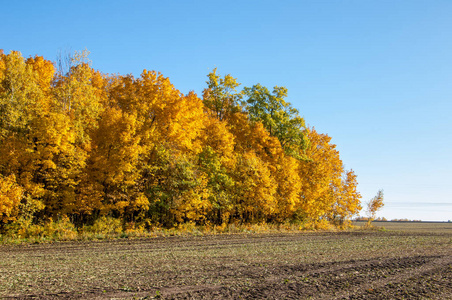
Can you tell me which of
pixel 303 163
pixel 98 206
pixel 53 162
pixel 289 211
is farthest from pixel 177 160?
pixel 303 163

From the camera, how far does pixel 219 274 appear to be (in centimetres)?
1698

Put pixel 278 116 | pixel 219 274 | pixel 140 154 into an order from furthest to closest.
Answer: pixel 278 116 → pixel 140 154 → pixel 219 274

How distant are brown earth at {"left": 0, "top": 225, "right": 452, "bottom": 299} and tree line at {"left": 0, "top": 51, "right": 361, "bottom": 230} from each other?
35.3 feet

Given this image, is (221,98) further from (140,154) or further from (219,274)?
(219,274)

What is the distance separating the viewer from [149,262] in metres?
20.5

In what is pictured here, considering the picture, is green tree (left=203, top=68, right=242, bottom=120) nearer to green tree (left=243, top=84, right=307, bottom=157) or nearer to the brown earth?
green tree (left=243, top=84, right=307, bottom=157)

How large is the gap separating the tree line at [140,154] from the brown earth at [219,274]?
35.3ft

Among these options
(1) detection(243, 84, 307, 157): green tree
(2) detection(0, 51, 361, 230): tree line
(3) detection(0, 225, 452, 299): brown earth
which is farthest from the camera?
(1) detection(243, 84, 307, 157): green tree

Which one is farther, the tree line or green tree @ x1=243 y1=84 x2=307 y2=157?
green tree @ x1=243 y1=84 x2=307 y2=157

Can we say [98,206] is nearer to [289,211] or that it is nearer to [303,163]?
[289,211]

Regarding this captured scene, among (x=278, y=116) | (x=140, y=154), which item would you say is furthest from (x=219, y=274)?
(x=278, y=116)

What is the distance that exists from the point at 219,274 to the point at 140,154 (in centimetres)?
2530

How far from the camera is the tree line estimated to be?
3506cm

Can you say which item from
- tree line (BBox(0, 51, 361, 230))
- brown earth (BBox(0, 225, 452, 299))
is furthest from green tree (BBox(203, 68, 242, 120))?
brown earth (BBox(0, 225, 452, 299))
